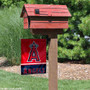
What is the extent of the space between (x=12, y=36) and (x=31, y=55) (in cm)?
538

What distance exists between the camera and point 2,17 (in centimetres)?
1164

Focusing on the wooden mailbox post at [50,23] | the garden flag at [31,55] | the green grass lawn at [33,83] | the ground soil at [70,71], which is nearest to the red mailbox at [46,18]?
the wooden mailbox post at [50,23]

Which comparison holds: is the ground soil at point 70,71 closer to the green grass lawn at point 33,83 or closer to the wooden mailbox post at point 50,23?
the green grass lawn at point 33,83

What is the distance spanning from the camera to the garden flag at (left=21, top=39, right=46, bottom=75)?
203 inches

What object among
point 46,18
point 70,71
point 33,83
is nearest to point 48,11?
point 46,18

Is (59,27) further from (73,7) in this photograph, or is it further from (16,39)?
(73,7)

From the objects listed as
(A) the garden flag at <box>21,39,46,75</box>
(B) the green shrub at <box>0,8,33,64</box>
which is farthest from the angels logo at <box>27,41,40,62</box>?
(B) the green shrub at <box>0,8,33,64</box>

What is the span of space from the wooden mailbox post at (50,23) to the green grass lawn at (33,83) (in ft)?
7.12

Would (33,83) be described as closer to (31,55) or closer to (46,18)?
(31,55)

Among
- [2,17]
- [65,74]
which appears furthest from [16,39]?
[65,74]

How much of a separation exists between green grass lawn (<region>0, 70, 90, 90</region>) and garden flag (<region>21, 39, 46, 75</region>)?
1.84 metres

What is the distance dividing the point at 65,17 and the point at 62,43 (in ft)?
20.0

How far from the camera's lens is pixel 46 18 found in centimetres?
493

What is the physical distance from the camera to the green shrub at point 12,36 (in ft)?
33.9
